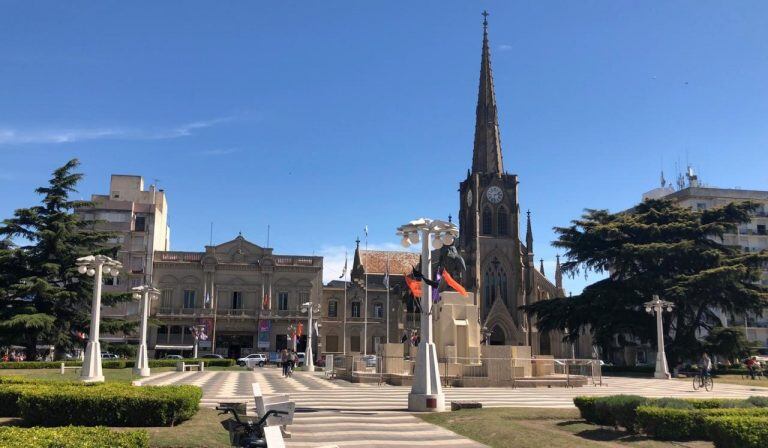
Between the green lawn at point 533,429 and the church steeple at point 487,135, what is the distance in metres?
68.2

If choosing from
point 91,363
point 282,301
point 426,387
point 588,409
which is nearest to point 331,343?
point 282,301

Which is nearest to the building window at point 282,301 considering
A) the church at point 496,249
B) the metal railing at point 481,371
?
the church at point 496,249

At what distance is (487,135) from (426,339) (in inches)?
2730

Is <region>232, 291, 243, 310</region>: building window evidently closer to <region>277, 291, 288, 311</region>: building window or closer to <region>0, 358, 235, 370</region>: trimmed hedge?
<region>277, 291, 288, 311</region>: building window

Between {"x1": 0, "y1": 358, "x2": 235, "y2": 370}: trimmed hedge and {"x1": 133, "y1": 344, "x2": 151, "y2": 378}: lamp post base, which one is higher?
{"x1": 133, "y1": 344, "x2": 151, "y2": 378}: lamp post base

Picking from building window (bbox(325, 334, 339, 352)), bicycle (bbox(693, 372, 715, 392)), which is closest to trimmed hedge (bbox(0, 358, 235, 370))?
building window (bbox(325, 334, 339, 352))

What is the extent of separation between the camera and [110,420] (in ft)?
41.5

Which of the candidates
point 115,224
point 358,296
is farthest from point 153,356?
point 358,296

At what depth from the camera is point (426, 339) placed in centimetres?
1828

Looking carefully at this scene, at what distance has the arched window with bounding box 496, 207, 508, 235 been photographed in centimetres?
8094

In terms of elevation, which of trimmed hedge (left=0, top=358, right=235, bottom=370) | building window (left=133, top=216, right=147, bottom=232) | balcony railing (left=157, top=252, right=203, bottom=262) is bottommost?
trimmed hedge (left=0, top=358, right=235, bottom=370)

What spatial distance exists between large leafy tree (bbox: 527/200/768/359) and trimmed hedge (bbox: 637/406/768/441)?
3572 cm

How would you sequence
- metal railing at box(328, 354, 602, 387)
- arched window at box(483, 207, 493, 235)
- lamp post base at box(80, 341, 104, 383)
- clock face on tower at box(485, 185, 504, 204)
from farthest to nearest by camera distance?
clock face on tower at box(485, 185, 504, 204) < arched window at box(483, 207, 493, 235) < metal railing at box(328, 354, 602, 387) < lamp post base at box(80, 341, 104, 383)

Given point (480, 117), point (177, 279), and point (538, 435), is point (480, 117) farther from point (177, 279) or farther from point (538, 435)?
point (538, 435)
